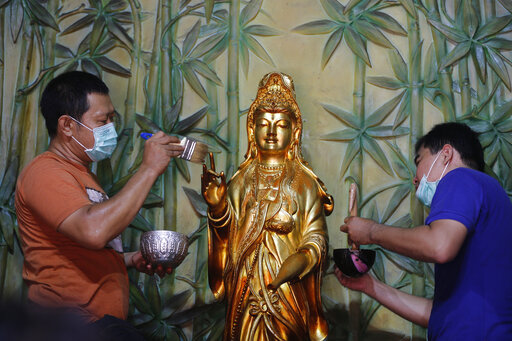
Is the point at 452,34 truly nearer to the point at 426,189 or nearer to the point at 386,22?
the point at 386,22

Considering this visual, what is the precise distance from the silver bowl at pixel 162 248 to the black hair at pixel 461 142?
1.13 m

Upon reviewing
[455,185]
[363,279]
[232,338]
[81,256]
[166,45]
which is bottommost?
[232,338]

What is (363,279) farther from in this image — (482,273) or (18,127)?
(18,127)

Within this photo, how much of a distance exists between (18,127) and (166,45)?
1.04m

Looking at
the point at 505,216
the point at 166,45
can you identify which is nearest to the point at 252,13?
the point at 166,45

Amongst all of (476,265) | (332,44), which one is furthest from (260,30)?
(476,265)

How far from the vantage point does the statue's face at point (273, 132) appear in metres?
3.12

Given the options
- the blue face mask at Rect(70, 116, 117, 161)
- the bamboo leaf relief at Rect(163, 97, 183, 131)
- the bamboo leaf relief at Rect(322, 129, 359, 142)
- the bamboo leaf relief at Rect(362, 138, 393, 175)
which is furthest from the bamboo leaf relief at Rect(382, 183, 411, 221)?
the blue face mask at Rect(70, 116, 117, 161)

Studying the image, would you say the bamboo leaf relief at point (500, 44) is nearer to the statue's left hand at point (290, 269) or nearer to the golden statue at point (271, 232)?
the golden statue at point (271, 232)

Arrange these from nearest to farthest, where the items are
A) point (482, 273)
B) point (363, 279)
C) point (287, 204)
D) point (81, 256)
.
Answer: point (482, 273) < point (81, 256) < point (363, 279) < point (287, 204)

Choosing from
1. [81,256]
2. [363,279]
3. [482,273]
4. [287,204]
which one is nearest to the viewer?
[482,273]

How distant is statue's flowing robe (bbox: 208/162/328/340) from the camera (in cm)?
285

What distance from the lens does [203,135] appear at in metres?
3.68

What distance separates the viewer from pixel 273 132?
311 cm
